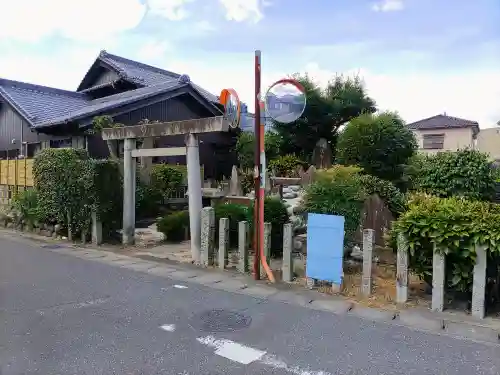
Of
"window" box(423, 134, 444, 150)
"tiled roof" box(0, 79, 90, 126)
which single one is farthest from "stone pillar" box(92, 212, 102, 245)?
"window" box(423, 134, 444, 150)

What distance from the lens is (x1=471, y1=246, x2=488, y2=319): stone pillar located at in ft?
16.0

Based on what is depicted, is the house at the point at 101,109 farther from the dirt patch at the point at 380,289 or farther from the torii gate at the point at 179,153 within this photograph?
the dirt patch at the point at 380,289

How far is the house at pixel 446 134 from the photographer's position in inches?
1201

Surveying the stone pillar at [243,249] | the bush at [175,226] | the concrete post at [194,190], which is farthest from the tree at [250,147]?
the stone pillar at [243,249]

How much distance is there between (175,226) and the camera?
10.4 m

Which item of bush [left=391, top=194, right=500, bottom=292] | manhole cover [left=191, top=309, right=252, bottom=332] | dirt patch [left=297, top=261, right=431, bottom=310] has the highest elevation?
bush [left=391, top=194, right=500, bottom=292]

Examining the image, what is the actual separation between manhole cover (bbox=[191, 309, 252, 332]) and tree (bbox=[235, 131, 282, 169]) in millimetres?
12770

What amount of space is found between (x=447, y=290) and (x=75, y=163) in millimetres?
8513

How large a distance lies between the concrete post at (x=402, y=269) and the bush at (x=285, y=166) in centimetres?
1194

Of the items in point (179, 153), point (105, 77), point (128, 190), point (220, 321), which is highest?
point (105, 77)

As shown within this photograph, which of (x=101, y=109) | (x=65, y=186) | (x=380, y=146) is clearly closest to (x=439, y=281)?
(x=380, y=146)

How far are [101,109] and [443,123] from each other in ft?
86.9

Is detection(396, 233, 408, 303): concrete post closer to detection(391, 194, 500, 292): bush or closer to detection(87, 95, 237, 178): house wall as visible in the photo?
detection(391, 194, 500, 292): bush

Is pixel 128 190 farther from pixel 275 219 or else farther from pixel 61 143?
pixel 61 143
